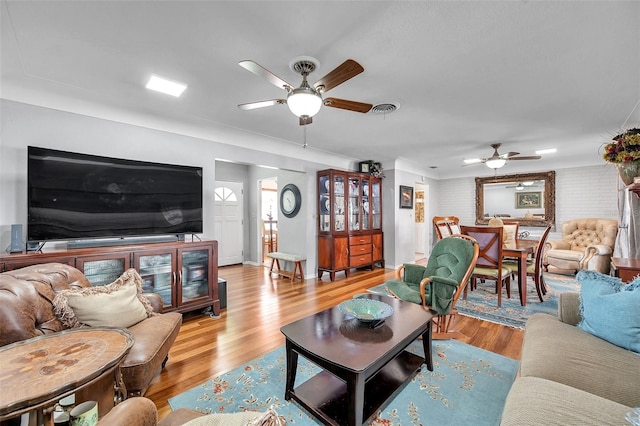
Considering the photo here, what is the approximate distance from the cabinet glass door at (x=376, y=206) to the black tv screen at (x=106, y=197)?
3638 millimetres

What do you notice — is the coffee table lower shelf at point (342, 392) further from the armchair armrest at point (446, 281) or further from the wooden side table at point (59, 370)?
the wooden side table at point (59, 370)

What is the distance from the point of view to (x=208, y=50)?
1884 millimetres

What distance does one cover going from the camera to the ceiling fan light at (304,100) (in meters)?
1.86

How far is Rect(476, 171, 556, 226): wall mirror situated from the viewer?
20.1 ft

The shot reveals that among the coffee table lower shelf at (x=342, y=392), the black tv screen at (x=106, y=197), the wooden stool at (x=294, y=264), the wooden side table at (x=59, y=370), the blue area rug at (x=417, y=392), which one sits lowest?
the blue area rug at (x=417, y=392)

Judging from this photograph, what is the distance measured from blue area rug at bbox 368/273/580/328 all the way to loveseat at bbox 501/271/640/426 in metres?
1.40

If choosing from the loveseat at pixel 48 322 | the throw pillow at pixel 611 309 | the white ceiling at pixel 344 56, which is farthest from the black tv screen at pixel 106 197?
the throw pillow at pixel 611 309

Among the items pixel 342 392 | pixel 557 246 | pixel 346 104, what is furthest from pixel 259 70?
pixel 557 246

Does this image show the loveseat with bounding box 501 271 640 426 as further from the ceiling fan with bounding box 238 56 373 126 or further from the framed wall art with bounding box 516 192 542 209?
the framed wall art with bounding box 516 192 542 209

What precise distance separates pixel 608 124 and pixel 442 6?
367 cm

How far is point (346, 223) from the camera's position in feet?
17.1

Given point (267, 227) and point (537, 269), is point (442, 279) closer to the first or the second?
point (537, 269)

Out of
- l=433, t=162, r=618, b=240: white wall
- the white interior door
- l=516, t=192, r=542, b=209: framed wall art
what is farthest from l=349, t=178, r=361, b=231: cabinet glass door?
l=433, t=162, r=618, b=240: white wall

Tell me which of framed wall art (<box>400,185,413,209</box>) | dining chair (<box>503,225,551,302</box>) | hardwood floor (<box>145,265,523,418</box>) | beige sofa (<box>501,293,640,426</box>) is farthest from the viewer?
framed wall art (<box>400,185,413,209</box>)
